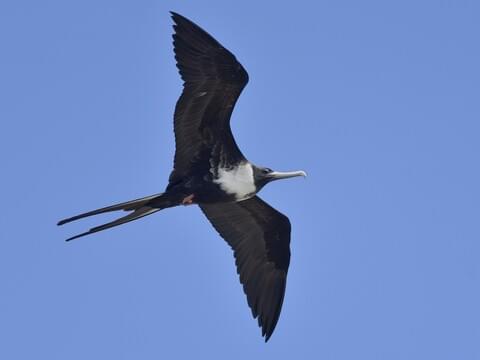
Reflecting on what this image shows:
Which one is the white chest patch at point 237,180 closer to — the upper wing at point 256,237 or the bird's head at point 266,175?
the bird's head at point 266,175

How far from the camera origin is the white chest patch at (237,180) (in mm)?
7758

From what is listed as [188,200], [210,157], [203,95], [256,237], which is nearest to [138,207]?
[188,200]

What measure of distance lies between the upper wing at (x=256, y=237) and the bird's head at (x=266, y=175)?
1.88ft

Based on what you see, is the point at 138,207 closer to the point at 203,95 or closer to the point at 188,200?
the point at 188,200

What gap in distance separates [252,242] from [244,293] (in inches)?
18.2

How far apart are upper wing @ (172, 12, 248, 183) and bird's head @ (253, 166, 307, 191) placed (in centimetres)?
20

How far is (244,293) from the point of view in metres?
8.38

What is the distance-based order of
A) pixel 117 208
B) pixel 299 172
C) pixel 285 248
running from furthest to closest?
pixel 285 248 < pixel 299 172 < pixel 117 208

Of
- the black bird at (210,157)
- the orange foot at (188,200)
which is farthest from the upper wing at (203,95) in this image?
the orange foot at (188,200)

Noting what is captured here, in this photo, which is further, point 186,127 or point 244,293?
A: point 244,293

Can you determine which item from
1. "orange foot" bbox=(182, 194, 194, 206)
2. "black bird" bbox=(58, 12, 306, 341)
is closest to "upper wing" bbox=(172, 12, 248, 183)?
"black bird" bbox=(58, 12, 306, 341)

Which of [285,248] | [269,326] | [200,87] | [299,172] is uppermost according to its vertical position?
[200,87]

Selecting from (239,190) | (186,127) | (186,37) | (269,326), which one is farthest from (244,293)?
(186,37)

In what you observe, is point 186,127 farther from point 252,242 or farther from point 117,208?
point 252,242
